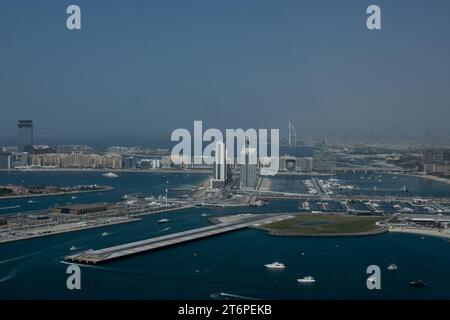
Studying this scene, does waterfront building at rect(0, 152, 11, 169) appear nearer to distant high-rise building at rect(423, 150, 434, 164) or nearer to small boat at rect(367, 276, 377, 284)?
distant high-rise building at rect(423, 150, 434, 164)

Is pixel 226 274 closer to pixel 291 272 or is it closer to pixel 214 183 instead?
pixel 291 272

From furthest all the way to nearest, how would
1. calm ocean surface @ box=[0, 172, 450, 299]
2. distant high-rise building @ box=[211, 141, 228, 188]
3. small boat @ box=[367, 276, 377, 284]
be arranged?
distant high-rise building @ box=[211, 141, 228, 188], small boat @ box=[367, 276, 377, 284], calm ocean surface @ box=[0, 172, 450, 299]

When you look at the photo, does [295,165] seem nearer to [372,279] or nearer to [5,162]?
[5,162]

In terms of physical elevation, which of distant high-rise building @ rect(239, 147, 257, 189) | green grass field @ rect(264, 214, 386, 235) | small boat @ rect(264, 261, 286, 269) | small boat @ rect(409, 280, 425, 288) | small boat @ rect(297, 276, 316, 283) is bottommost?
small boat @ rect(409, 280, 425, 288)

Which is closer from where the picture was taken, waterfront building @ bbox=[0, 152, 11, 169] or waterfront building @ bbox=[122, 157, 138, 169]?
waterfront building @ bbox=[0, 152, 11, 169]

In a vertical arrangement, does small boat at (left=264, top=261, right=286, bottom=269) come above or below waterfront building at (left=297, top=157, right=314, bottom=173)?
below

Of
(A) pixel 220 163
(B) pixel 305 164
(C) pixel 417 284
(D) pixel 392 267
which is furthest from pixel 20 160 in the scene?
(C) pixel 417 284

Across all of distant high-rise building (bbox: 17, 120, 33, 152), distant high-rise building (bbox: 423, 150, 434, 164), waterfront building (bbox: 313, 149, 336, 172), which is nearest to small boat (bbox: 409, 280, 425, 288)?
waterfront building (bbox: 313, 149, 336, 172)
